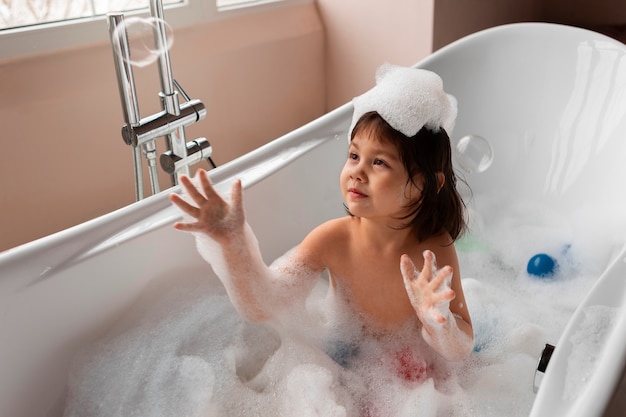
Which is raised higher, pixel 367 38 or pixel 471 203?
pixel 367 38

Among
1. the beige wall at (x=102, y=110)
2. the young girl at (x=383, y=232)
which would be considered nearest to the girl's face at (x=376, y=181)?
the young girl at (x=383, y=232)

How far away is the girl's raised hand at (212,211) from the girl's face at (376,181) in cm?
18

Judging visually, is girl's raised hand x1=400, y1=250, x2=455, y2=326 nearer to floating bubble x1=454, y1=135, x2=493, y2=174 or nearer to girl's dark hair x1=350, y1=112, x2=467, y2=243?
girl's dark hair x1=350, y1=112, x2=467, y2=243

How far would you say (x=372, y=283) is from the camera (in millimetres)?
1102

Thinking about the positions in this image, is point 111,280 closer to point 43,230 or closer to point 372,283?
point 372,283

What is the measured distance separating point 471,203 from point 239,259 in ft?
3.03

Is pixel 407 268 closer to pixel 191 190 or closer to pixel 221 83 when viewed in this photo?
pixel 191 190

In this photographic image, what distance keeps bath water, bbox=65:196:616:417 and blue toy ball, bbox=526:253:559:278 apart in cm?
17

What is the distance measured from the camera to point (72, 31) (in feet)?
5.25

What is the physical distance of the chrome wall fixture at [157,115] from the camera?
1.16m

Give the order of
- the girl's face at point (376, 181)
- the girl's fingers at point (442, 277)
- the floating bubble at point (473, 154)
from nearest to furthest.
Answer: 1. the girl's fingers at point (442, 277)
2. the girl's face at point (376, 181)
3. the floating bubble at point (473, 154)

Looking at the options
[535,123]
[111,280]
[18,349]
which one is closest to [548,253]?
[535,123]

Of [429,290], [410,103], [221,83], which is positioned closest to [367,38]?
[221,83]

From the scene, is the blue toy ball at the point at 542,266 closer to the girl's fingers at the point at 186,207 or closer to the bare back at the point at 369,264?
the bare back at the point at 369,264
